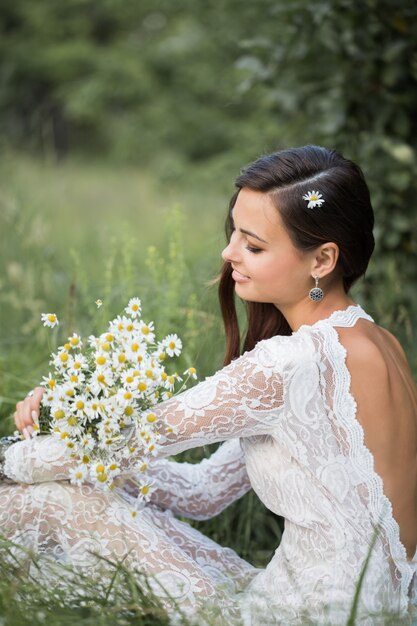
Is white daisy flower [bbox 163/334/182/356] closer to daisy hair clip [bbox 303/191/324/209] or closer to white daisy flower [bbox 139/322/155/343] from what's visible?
white daisy flower [bbox 139/322/155/343]

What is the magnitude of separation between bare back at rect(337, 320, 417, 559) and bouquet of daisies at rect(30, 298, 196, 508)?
39 centimetres

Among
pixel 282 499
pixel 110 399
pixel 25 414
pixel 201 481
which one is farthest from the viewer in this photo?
pixel 201 481

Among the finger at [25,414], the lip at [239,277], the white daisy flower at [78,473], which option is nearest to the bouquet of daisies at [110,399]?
the white daisy flower at [78,473]

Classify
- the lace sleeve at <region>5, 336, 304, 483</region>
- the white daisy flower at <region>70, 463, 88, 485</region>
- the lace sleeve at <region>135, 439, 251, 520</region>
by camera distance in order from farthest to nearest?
the lace sleeve at <region>135, 439, 251, 520</region> < the white daisy flower at <region>70, 463, 88, 485</region> < the lace sleeve at <region>5, 336, 304, 483</region>

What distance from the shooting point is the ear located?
7.01 feet

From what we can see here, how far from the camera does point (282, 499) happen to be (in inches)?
83.3

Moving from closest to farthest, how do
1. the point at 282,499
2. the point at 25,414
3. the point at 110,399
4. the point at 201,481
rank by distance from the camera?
the point at 110,399
the point at 282,499
the point at 25,414
the point at 201,481

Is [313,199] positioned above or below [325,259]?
above

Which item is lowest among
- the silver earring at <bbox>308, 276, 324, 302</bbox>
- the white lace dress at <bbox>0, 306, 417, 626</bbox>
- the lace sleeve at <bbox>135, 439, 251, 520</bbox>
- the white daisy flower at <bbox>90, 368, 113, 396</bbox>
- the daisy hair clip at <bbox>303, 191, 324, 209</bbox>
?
the lace sleeve at <bbox>135, 439, 251, 520</bbox>

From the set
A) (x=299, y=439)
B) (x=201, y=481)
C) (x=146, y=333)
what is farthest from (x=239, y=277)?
(x=201, y=481)

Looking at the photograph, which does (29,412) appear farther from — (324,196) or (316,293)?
(324,196)

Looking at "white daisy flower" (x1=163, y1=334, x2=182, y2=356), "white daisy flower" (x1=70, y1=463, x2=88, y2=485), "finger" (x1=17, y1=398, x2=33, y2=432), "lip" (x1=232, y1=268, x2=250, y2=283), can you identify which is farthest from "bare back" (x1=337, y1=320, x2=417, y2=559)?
"finger" (x1=17, y1=398, x2=33, y2=432)

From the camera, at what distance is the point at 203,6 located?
9531mm

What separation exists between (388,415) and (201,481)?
742mm
